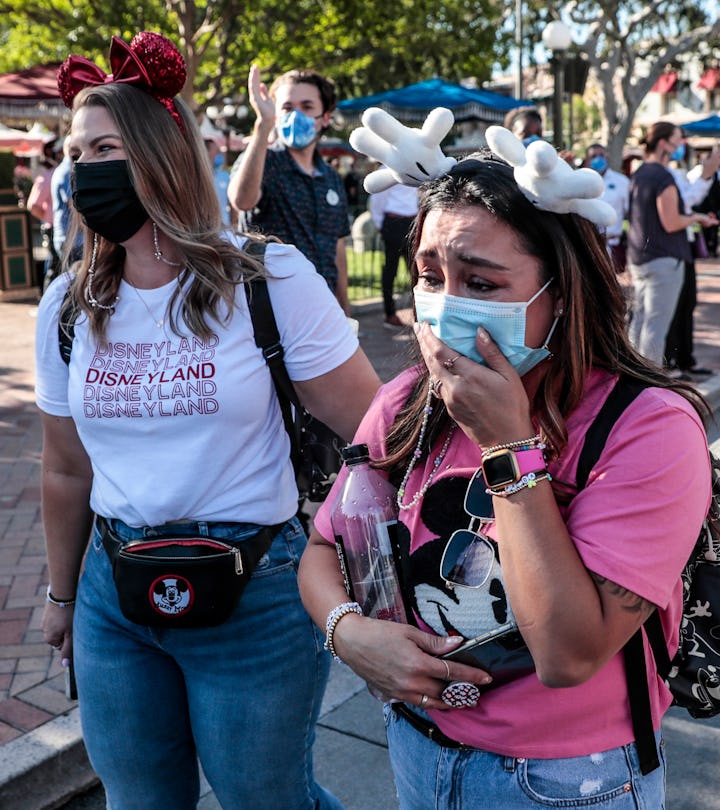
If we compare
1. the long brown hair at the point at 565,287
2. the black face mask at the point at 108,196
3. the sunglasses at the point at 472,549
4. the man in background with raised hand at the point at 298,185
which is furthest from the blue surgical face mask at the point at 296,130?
the sunglasses at the point at 472,549

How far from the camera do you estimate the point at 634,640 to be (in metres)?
1.51

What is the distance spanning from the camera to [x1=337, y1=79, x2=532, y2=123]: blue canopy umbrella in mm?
14914

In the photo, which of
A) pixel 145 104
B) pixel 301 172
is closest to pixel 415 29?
pixel 301 172

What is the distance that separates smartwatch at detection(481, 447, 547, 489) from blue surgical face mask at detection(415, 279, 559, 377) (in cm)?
17

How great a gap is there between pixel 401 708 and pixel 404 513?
0.34 metres

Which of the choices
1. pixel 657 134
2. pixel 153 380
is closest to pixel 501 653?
pixel 153 380

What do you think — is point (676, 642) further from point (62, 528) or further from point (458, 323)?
point (62, 528)

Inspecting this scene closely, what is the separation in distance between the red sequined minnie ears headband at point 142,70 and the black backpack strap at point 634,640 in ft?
4.03

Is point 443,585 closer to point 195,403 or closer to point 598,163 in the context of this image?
point 195,403

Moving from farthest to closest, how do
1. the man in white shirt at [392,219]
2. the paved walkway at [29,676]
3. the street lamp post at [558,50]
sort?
1. the street lamp post at [558,50]
2. the man in white shirt at [392,219]
3. the paved walkway at [29,676]

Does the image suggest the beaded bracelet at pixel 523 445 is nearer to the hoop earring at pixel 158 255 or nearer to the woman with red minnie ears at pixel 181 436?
the woman with red minnie ears at pixel 181 436

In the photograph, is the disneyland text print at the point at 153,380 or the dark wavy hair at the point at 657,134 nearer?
the disneyland text print at the point at 153,380

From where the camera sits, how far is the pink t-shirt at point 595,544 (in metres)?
1.40

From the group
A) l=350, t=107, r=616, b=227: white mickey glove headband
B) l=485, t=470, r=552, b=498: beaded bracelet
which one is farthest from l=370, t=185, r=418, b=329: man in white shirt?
l=485, t=470, r=552, b=498: beaded bracelet
